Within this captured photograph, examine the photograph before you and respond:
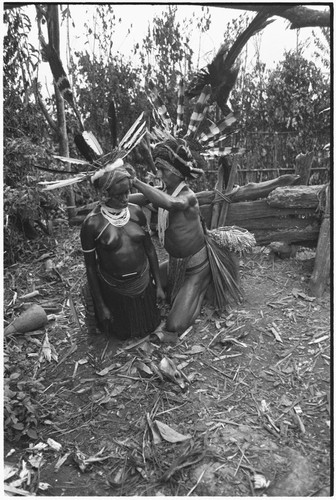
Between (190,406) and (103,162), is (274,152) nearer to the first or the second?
(103,162)

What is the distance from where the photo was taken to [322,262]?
3.68 m

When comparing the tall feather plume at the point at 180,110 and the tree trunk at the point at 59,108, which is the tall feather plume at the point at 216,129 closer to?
the tall feather plume at the point at 180,110

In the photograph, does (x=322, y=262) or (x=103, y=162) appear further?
(x=322, y=262)

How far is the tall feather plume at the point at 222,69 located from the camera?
360 cm

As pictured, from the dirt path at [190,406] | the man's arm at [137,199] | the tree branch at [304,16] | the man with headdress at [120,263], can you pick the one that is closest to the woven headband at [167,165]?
the man's arm at [137,199]

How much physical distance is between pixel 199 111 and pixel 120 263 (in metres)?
1.30

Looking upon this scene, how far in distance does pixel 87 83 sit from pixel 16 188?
293cm

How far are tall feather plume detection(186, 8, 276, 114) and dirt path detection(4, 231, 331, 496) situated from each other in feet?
6.53

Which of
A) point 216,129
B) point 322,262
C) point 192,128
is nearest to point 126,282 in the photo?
point 192,128

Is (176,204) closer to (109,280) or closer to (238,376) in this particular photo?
(109,280)

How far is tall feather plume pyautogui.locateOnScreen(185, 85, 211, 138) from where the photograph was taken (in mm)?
2936

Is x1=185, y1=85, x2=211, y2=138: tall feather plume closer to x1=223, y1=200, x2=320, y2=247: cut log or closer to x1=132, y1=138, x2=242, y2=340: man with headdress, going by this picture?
x1=132, y1=138, x2=242, y2=340: man with headdress

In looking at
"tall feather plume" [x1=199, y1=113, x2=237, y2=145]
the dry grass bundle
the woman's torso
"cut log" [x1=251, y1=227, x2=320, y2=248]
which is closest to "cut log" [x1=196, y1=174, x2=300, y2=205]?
"cut log" [x1=251, y1=227, x2=320, y2=248]

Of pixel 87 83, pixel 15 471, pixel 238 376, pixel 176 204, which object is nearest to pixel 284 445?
pixel 238 376
